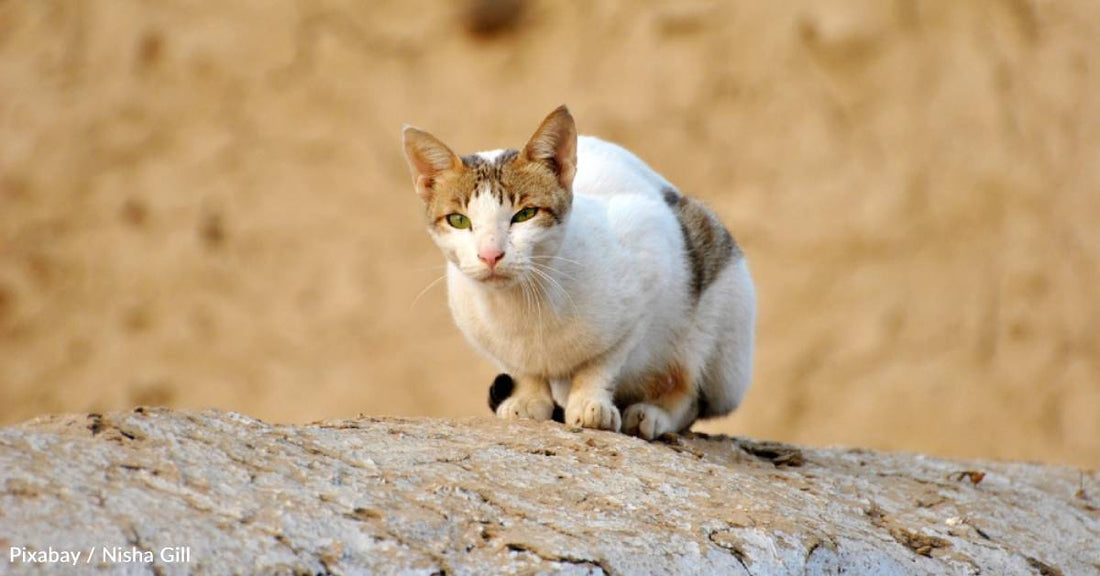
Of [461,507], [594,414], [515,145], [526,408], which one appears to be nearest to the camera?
[461,507]

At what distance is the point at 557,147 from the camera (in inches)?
124

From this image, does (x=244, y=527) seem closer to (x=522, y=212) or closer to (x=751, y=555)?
(x=751, y=555)

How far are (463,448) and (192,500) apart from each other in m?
0.77

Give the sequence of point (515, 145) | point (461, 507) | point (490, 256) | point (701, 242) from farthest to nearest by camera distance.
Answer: point (515, 145) < point (701, 242) < point (490, 256) < point (461, 507)

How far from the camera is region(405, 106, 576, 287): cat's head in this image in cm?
301

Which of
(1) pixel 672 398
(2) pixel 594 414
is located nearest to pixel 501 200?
(2) pixel 594 414

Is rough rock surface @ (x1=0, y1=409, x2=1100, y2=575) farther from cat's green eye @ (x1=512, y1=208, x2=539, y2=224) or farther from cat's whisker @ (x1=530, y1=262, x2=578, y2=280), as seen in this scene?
cat's green eye @ (x1=512, y1=208, x2=539, y2=224)

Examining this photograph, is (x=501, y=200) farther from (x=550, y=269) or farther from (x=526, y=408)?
(x=526, y=408)

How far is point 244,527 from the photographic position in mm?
2084

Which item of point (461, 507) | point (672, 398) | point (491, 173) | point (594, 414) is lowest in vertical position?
point (461, 507)

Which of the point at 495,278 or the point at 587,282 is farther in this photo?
the point at 587,282

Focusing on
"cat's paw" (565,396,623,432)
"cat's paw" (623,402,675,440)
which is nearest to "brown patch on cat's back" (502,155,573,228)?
"cat's paw" (565,396,623,432)

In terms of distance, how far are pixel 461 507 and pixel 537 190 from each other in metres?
0.98

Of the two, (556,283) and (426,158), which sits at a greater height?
(426,158)
